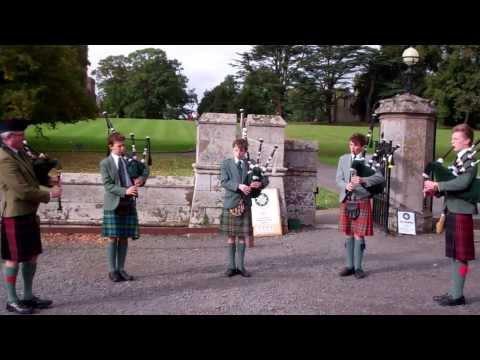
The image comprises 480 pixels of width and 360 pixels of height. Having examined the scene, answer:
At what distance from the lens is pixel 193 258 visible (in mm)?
7391

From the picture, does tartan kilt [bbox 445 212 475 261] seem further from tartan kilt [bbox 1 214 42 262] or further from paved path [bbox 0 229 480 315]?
tartan kilt [bbox 1 214 42 262]

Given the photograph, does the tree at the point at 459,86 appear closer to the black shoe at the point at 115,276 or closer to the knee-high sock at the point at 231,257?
the knee-high sock at the point at 231,257

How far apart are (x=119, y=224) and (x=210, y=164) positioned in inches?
126

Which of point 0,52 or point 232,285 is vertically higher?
point 0,52

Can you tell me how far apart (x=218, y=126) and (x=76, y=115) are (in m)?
24.0

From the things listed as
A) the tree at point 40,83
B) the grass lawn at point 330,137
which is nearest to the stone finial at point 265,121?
the grass lawn at point 330,137

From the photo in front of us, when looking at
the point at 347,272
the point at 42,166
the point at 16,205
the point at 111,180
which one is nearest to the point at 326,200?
the point at 347,272

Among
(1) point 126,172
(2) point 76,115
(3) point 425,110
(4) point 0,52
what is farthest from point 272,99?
(1) point 126,172

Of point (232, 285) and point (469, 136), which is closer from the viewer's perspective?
point (469, 136)

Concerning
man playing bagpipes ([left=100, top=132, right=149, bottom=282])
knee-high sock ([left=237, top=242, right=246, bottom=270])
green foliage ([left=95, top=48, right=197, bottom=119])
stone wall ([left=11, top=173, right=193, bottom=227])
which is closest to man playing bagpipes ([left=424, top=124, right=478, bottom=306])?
knee-high sock ([left=237, top=242, right=246, bottom=270])

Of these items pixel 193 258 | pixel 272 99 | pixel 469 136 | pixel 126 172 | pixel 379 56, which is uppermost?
pixel 379 56

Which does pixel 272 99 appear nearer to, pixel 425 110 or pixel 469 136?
pixel 425 110

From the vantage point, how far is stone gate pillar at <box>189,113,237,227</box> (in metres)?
9.02
